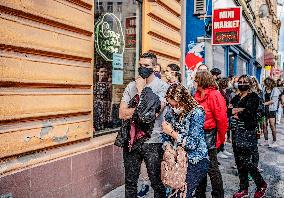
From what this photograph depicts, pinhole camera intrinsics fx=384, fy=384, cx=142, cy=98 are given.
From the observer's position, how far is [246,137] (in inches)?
212

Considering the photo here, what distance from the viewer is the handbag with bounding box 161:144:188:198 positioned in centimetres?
348

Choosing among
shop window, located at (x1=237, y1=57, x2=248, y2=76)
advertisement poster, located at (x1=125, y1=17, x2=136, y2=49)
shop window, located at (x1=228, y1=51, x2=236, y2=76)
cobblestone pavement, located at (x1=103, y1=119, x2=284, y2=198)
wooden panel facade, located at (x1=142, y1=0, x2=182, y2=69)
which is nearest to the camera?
cobblestone pavement, located at (x1=103, y1=119, x2=284, y2=198)

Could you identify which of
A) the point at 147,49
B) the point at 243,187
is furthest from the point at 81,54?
the point at 243,187

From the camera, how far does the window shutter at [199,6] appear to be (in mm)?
12383

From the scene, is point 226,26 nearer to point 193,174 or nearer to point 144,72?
point 144,72

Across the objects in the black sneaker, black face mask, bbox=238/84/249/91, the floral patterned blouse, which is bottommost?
the black sneaker

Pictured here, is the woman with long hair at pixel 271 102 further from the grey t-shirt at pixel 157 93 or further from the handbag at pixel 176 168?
the handbag at pixel 176 168

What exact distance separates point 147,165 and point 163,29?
399cm

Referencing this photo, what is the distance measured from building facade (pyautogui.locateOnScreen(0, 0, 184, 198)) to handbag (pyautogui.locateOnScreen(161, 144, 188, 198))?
1.42m

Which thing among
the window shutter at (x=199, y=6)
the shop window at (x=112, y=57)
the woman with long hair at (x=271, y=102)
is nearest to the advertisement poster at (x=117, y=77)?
the shop window at (x=112, y=57)

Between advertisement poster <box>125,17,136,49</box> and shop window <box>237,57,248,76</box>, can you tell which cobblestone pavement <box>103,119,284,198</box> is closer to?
advertisement poster <box>125,17,136,49</box>

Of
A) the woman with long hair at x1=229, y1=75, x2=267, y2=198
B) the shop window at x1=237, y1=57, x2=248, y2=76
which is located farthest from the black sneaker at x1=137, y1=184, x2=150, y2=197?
the shop window at x1=237, y1=57, x2=248, y2=76

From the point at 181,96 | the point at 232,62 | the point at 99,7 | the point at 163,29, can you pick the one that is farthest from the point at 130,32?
the point at 232,62

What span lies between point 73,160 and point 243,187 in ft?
8.11
